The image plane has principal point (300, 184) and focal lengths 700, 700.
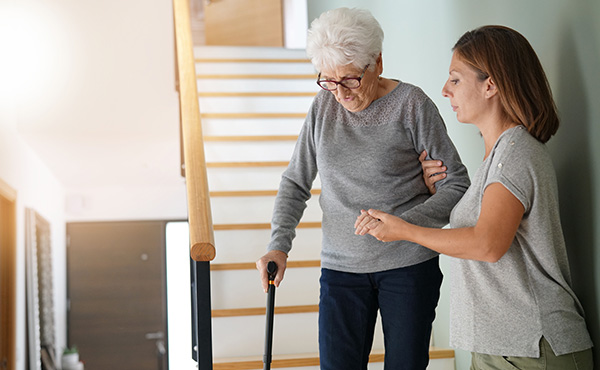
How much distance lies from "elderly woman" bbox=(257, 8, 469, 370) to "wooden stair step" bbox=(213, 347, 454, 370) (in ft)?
2.88

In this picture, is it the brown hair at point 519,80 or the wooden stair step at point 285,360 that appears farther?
the wooden stair step at point 285,360

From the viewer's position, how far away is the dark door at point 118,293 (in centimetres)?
841

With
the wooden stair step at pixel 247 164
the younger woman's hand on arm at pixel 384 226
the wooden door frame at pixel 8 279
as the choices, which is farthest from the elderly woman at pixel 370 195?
the wooden door frame at pixel 8 279

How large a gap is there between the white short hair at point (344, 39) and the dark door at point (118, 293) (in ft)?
23.8

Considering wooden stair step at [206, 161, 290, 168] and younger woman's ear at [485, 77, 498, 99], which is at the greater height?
wooden stair step at [206, 161, 290, 168]

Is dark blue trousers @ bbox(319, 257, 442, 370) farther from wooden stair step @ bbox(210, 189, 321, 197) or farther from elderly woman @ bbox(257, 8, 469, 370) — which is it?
wooden stair step @ bbox(210, 189, 321, 197)

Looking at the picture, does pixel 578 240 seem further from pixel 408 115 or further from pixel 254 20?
pixel 254 20

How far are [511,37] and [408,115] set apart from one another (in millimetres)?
290

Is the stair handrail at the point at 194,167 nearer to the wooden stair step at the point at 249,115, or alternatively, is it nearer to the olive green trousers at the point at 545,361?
the wooden stair step at the point at 249,115

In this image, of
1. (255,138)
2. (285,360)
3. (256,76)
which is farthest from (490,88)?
(256,76)

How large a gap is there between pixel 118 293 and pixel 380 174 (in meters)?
7.39

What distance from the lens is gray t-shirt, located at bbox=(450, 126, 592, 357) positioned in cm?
142

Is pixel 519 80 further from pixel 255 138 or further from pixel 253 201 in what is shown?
pixel 255 138

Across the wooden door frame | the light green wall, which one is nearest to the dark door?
the wooden door frame
